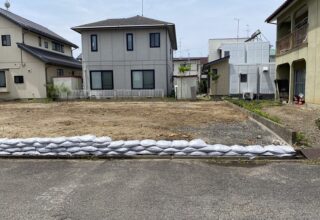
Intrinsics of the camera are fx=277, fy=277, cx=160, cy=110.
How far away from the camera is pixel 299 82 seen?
45.3 ft

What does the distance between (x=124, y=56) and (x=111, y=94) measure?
2791 mm

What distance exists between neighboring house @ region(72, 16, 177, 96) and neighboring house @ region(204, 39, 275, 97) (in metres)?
4.13

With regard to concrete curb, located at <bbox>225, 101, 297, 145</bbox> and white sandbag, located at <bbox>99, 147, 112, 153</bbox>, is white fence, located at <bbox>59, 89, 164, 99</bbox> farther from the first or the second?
white sandbag, located at <bbox>99, 147, 112, 153</bbox>

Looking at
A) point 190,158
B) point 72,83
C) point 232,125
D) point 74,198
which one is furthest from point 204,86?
point 74,198

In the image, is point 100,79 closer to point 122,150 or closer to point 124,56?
point 124,56

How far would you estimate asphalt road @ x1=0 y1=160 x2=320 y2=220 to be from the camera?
292 cm

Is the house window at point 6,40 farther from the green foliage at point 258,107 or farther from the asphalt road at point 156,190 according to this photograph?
the asphalt road at point 156,190

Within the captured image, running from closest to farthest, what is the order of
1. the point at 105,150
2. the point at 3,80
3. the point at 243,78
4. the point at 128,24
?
the point at 105,150 → the point at 128,24 → the point at 243,78 → the point at 3,80

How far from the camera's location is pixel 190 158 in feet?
16.1

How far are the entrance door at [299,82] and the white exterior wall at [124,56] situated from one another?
8276 millimetres

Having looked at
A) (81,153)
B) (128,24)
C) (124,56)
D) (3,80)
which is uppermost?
(128,24)

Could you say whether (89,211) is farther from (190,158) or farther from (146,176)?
(190,158)

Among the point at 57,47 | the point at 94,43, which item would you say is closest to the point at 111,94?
the point at 94,43

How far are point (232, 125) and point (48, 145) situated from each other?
16.4 feet
